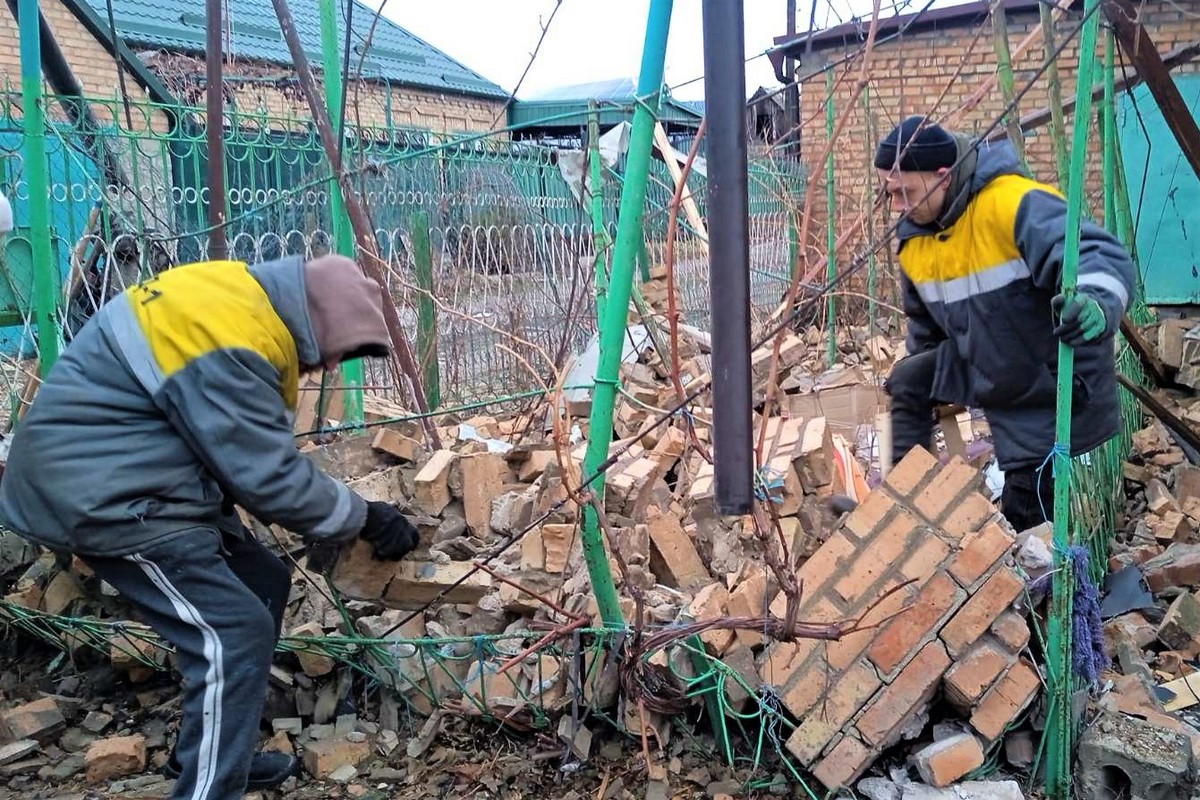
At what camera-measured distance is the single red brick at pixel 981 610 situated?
2908mm

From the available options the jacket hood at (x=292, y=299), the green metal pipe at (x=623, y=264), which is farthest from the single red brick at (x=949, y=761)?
the jacket hood at (x=292, y=299)

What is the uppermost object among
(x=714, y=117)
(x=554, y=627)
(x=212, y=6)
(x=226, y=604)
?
(x=212, y=6)

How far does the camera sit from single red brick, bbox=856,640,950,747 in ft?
9.50

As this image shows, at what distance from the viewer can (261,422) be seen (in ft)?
8.31

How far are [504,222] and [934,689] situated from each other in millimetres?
5693

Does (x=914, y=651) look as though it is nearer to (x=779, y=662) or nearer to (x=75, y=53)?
(x=779, y=662)

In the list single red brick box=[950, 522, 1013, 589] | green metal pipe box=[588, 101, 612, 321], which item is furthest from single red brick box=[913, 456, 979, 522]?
green metal pipe box=[588, 101, 612, 321]

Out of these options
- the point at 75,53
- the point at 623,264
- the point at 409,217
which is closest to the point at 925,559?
the point at 623,264

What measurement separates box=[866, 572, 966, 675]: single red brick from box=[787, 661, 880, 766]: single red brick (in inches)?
2.0

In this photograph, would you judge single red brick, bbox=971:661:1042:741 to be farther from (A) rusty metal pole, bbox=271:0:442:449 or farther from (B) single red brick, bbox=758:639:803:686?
(A) rusty metal pole, bbox=271:0:442:449

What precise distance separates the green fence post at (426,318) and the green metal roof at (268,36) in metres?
7.37

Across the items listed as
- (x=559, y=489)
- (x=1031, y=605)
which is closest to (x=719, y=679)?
(x=1031, y=605)

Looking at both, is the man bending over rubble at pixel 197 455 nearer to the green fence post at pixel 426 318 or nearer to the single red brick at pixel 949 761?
the single red brick at pixel 949 761

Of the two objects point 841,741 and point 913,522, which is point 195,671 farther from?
point 913,522
